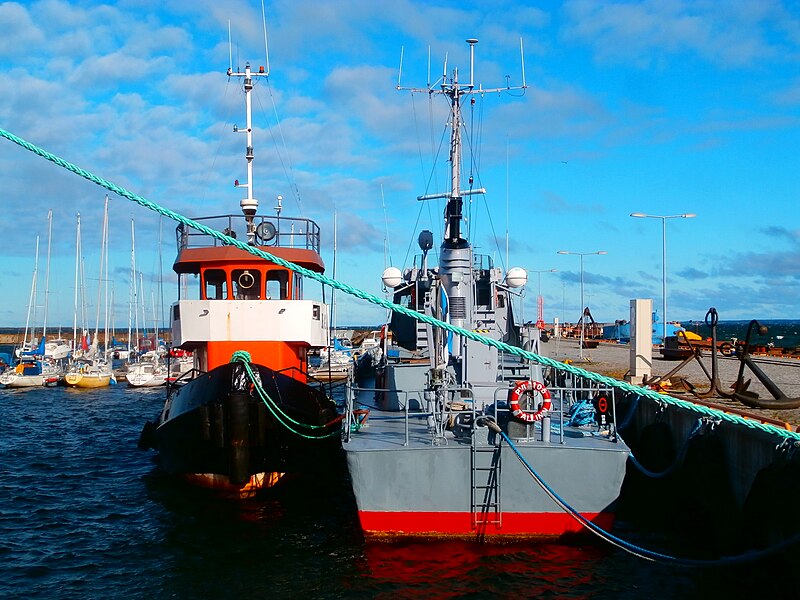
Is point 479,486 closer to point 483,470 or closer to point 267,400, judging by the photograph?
point 483,470

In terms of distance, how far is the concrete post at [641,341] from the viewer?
62.4 ft

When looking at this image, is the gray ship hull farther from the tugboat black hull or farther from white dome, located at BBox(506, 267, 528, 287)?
white dome, located at BBox(506, 267, 528, 287)

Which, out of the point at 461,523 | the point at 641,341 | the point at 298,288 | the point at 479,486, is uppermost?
the point at 298,288

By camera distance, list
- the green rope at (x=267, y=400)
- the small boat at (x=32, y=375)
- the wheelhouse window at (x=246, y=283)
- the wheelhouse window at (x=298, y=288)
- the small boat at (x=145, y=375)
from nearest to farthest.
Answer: the green rope at (x=267, y=400)
the wheelhouse window at (x=246, y=283)
the wheelhouse window at (x=298, y=288)
the small boat at (x=145, y=375)
the small boat at (x=32, y=375)

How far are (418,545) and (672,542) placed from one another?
455 centimetres

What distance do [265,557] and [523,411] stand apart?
4.84 meters

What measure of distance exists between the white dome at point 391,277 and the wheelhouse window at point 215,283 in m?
3.87

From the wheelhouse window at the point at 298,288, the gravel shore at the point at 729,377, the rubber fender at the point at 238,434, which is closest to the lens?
the rubber fender at the point at 238,434

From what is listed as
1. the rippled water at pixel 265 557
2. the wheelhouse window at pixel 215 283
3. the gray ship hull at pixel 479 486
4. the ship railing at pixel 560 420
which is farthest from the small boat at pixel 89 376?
the gray ship hull at pixel 479 486

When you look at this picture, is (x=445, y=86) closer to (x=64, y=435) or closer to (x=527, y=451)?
(x=527, y=451)

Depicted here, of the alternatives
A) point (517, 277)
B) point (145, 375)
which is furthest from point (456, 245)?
point (145, 375)

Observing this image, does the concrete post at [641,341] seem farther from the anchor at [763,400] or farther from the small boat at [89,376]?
the small boat at [89,376]

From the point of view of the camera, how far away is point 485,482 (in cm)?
1062

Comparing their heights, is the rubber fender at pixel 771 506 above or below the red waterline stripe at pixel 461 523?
above
